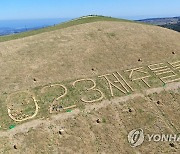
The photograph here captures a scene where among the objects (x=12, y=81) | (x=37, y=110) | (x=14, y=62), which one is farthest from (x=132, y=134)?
(x=14, y=62)

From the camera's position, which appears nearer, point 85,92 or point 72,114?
point 72,114

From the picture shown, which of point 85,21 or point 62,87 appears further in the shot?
point 85,21

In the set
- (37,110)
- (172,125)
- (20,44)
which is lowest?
(172,125)

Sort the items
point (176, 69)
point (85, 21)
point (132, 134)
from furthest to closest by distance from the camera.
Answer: point (85, 21)
point (176, 69)
point (132, 134)

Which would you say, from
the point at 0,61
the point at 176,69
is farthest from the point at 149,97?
the point at 0,61

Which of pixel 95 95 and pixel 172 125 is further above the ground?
pixel 95 95

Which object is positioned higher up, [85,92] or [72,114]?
[85,92]

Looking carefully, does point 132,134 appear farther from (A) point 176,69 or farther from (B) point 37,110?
(A) point 176,69

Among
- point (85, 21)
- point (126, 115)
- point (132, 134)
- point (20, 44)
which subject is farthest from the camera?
point (85, 21)
